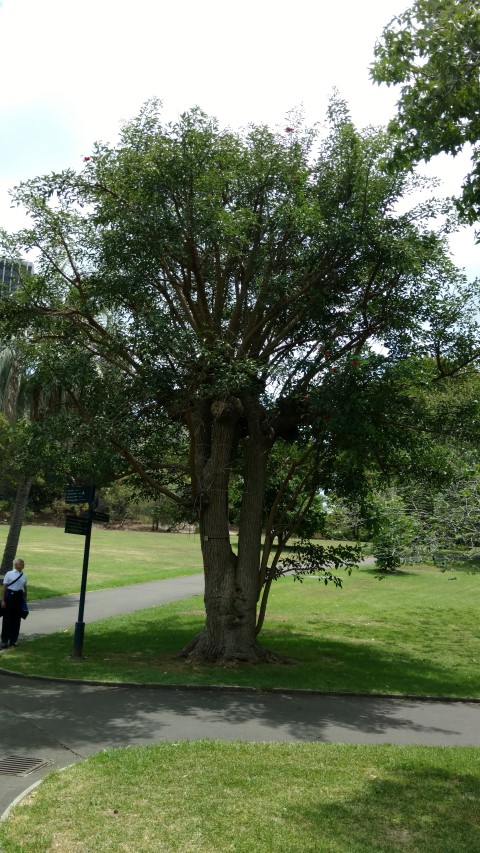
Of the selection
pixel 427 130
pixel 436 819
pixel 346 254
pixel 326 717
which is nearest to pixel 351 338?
pixel 346 254

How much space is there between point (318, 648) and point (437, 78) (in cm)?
1063

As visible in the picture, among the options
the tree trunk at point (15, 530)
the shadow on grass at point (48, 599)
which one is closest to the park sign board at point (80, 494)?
the shadow on grass at point (48, 599)

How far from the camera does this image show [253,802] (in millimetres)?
5957

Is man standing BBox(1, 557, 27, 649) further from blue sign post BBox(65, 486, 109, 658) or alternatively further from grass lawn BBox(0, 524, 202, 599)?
grass lawn BBox(0, 524, 202, 599)

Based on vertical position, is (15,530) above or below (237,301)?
below

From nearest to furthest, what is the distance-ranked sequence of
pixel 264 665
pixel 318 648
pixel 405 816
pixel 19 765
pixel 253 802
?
pixel 405 816, pixel 253 802, pixel 19 765, pixel 264 665, pixel 318 648

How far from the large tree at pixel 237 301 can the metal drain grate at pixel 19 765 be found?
5.85 meters

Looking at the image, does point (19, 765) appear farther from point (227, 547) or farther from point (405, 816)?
point (227, 547)

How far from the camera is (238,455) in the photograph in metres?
15.8

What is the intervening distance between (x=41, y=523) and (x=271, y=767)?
64.2m

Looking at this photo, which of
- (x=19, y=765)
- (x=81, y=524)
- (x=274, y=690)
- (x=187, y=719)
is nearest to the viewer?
(x=19, y=765)

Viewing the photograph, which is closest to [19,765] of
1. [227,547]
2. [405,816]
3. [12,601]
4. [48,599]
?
[405,816]

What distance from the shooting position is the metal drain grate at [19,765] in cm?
→ 668

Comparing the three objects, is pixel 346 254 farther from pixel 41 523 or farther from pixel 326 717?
pixel 41 523
